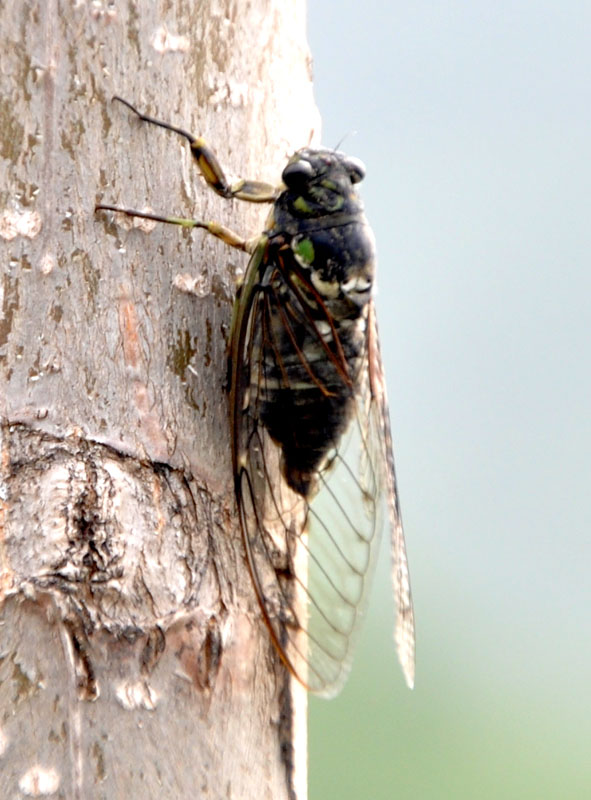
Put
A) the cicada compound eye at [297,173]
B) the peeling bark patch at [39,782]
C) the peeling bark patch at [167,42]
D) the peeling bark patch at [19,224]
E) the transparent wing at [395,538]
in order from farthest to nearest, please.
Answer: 1. the transparent wing at [395,538]
2. the cicada compound eye at [297,173]
3. the peeling bark patch at [167,42]
4. the peeling bark patch at [19,224]
5. the peeling bark patch at [39,782]

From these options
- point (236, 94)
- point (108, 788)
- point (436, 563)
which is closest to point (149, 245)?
point (236, 94)

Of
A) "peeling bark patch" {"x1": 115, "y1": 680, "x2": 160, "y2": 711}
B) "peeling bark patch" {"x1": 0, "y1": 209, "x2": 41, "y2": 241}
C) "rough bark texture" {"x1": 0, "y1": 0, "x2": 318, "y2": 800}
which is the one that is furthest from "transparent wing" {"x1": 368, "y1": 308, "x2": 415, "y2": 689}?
"peeling bark patch" {"x1": 0, "y1": 209, "x2": 41, "y2": 241}

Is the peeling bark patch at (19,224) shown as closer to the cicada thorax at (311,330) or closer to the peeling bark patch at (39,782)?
the cicada thorax at (311,330)

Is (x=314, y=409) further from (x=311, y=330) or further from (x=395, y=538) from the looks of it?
(x=395, y=538)

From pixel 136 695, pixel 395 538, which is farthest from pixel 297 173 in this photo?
pixel 136 695

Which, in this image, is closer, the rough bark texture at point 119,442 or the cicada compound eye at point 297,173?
the rough bark texture at point 119,442

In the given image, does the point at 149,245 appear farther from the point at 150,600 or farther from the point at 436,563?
the point at 436,563

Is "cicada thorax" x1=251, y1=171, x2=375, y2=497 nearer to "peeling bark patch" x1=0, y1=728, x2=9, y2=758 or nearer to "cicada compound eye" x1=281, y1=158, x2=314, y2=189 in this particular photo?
"cicada compound eye" x1=281, y1=158, x2=314, y2=189

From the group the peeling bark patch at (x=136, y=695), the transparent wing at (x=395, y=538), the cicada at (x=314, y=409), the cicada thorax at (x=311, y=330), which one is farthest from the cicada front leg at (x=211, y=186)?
the peeling bark patch at (x=136, y=695)
